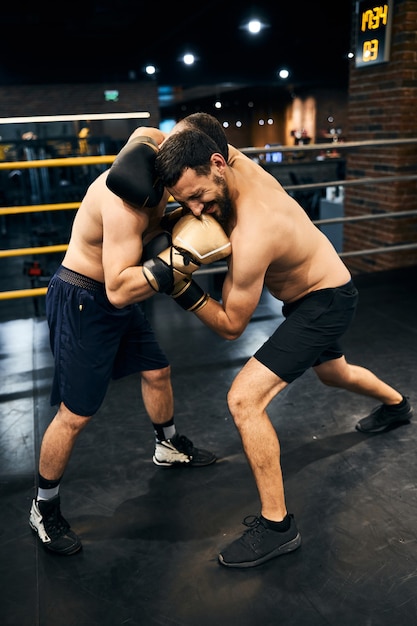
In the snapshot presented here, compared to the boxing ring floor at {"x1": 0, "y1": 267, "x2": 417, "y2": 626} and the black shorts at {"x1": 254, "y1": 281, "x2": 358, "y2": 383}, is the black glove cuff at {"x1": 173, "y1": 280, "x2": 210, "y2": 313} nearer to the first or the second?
the black shorts at {"x1": 254, "y1": 281, "x2": 358, "y2": 383}

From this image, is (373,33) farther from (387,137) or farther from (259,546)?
(259,546)

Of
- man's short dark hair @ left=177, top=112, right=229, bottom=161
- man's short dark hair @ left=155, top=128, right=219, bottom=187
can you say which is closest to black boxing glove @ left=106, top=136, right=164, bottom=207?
man's short dark hair @ left=155, top=128, right=219, bottom=187

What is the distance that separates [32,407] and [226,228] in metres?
1.35

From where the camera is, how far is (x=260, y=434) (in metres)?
1.51

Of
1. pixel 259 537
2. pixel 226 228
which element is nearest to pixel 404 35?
pixel 226 228

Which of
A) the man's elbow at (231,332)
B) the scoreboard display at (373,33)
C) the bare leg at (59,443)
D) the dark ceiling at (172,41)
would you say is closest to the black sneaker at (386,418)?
the man's elbow at (231,332)

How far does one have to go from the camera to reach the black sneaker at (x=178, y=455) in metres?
1.94

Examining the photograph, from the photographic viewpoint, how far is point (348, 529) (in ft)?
5.32

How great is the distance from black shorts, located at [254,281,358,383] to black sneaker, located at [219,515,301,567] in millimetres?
424

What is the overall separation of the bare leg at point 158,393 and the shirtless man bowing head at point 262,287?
365 mm

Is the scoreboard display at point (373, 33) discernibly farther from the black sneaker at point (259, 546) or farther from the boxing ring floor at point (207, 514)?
the black sneaker at point (259, 546)

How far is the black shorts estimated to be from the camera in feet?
5.19

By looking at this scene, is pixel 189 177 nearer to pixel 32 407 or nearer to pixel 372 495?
pixel 372 495

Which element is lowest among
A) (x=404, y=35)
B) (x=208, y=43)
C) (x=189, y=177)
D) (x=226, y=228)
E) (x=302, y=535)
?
(x=302, y=535)
